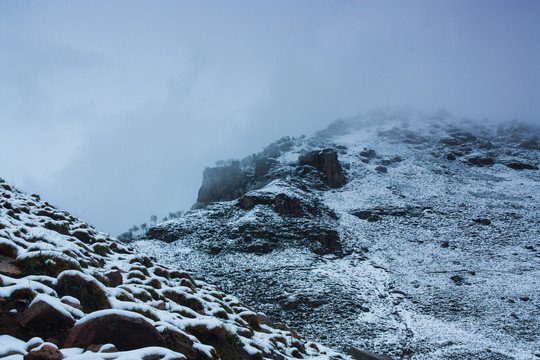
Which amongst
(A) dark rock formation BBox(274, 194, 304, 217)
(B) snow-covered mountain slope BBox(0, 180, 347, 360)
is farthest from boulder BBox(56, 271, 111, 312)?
(A) dark rock formation BBox(274, 194, 304, 217)

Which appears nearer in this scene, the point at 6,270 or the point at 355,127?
the point at 6,270

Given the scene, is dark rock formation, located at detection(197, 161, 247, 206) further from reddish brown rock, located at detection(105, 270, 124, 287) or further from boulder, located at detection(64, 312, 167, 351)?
boulder, located at detection(64, 312, 167, 351)

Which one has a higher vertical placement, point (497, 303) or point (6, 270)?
point (6, 270)

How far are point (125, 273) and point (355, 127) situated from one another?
103721 millimetres

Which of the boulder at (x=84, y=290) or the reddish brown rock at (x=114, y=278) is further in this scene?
the reddish brown rock at (x=114, y=278)

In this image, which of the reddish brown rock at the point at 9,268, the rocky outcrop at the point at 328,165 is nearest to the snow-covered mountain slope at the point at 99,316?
the reddish brown rock at the point at 9,268

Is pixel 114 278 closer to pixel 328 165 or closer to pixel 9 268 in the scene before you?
pixel 9 268

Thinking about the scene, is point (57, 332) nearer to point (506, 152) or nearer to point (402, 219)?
point (402, 219)

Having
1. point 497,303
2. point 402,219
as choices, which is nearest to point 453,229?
point 402,219

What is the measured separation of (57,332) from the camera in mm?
3496

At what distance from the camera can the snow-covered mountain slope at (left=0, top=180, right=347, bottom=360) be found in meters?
3.26

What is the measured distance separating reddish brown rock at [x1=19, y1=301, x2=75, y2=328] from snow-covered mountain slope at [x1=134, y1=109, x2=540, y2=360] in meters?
15.7

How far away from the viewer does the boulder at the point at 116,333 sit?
335 cm

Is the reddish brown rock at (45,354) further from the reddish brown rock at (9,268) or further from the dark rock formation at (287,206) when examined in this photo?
the dark rock formation at (287,206)
